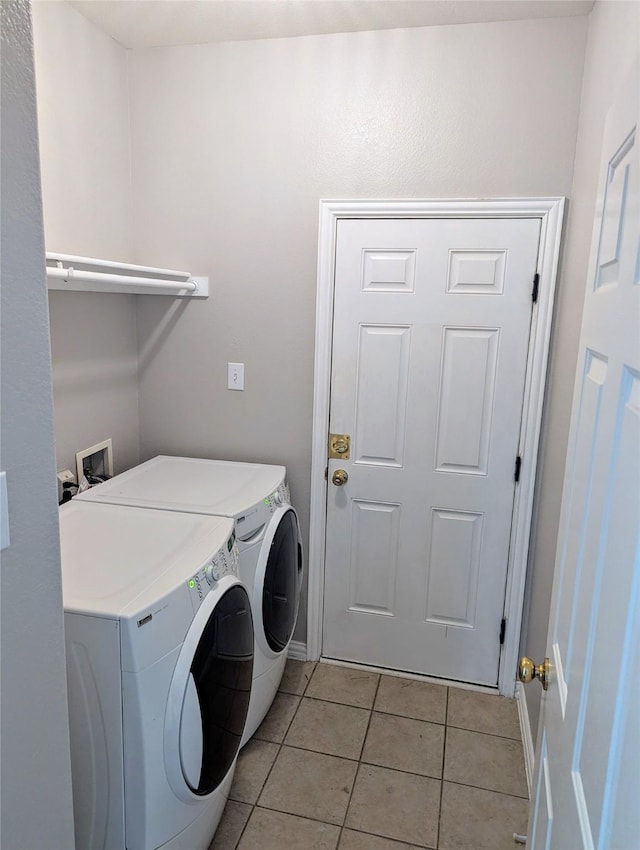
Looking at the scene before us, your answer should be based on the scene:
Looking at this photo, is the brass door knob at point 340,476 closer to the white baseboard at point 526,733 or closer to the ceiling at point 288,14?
the white baseboard at point 526,733

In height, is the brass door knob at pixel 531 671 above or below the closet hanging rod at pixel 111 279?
below

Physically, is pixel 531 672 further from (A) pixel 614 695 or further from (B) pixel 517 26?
(B) pixel 517 26

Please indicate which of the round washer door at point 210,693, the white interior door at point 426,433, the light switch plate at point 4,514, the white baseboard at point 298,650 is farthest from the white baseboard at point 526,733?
the light switch plate at point 4,514

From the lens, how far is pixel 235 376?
8.18 feet

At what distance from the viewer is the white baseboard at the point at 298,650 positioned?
8.61 ft

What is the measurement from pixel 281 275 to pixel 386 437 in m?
0.79

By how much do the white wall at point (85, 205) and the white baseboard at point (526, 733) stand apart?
1.93 metres

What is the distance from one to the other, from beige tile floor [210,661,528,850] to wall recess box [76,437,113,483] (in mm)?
1177

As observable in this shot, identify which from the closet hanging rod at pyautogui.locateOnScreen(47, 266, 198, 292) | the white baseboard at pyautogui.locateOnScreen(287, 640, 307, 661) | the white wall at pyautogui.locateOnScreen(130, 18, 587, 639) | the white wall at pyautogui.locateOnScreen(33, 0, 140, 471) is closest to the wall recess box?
the white wall at pyautogui.locateOnScreen(33, 0, 140, 471)

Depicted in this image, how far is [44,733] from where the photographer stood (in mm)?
941

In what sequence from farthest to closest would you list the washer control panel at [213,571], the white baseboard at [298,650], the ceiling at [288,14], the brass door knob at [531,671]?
the white baseboard at [298,650], the ceiling at [288,14], the washer control panel at [213,571], the brass door knob at [531,671]

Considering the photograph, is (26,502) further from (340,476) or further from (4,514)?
(340,476)

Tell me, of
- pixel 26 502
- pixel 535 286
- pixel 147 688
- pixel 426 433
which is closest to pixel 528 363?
pixel 535 286

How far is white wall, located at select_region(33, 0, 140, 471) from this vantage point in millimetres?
1967
